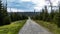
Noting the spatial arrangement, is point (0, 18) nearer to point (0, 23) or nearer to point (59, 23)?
point (0, 23)

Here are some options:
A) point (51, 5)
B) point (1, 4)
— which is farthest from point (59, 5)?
point (1, 4)

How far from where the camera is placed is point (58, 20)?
40.8 metres

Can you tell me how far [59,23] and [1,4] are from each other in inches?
1357

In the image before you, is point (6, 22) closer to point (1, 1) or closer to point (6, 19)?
point (6, 19)

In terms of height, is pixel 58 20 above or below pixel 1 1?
below

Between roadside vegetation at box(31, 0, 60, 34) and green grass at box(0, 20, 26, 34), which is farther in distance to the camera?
roadside vegetation at box(31, 0, 60, 34)

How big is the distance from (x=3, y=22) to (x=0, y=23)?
2.17 m

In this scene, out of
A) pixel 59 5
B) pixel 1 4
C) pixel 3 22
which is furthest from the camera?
pixel 1 4

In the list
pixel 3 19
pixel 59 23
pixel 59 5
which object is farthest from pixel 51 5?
pixel 59 23

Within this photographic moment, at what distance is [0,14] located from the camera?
60906 millimetres

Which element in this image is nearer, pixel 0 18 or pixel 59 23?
pixel 59 23

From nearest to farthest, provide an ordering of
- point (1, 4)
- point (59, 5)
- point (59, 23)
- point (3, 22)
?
1. point (59, 23)
2. point (59, 5)
3. point (3, 22)
4. point (1, 4)

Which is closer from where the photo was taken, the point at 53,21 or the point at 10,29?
the point at 10,29

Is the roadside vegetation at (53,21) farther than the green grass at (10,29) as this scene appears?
Yes
